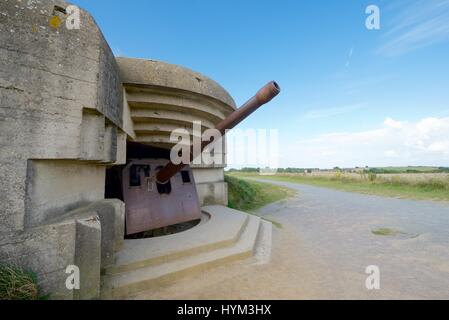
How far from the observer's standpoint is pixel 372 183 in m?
17.7

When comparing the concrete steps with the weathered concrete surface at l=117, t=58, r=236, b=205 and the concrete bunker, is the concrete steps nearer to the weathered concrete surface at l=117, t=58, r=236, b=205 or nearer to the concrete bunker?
the concrete bunker

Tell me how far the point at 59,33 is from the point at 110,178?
329 centimetres

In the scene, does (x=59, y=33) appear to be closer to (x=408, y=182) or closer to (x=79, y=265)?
(x=79, y=265)

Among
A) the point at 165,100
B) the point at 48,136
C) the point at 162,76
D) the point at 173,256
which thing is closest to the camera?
the point at 48,136

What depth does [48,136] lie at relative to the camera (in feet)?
7.19

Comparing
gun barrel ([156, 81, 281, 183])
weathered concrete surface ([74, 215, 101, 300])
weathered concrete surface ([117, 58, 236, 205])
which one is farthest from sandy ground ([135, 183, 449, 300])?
weathered concrete surface ([117, 58, 236, 205])

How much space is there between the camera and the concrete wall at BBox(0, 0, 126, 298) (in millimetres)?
1999

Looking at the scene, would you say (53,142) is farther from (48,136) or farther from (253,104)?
(253,104)

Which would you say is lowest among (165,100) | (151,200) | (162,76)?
(151,200)

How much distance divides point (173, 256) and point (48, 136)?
7.41ft

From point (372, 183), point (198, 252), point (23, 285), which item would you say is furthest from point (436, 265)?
point (372, 183)

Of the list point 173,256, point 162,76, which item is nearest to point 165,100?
point 162,76

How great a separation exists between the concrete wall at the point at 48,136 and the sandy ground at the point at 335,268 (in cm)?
109

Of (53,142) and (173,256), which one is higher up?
(53,142)
